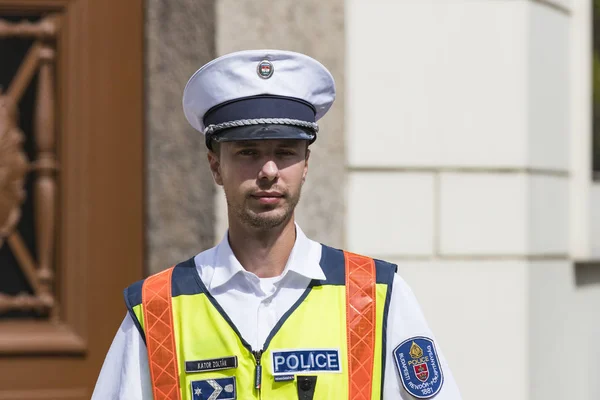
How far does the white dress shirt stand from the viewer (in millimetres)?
2662

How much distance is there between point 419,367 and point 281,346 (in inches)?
14.6

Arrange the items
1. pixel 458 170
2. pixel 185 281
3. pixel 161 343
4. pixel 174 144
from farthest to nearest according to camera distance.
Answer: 1. pixel 458 170
2. pixel 174 144
3. pixel 185 281
4. pixel 161 343

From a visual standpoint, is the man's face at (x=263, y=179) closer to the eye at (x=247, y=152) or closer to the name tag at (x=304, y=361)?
the eye at (x=247, y=152)

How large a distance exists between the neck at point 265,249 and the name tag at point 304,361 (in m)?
0.24

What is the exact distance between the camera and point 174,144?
15.8 feet

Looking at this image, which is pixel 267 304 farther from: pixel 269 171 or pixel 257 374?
pixel 269 171

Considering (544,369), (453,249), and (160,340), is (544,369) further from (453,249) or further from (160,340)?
(160,340)

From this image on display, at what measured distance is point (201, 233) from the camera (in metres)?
4.75

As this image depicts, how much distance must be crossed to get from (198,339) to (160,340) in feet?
0.35

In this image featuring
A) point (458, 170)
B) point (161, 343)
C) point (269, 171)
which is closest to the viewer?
point (269, 171)

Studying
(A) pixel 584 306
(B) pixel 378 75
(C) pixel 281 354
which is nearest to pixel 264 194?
(C) pixel 281 354

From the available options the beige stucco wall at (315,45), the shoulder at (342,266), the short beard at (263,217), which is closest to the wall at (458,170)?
the beige stucco wall at (315,45)

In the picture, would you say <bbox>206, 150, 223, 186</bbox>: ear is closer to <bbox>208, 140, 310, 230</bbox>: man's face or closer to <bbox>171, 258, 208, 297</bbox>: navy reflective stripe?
<bbox>208, 140, 310, 230</bbox>: man's face

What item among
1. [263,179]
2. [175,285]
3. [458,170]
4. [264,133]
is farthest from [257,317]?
[458,170]
